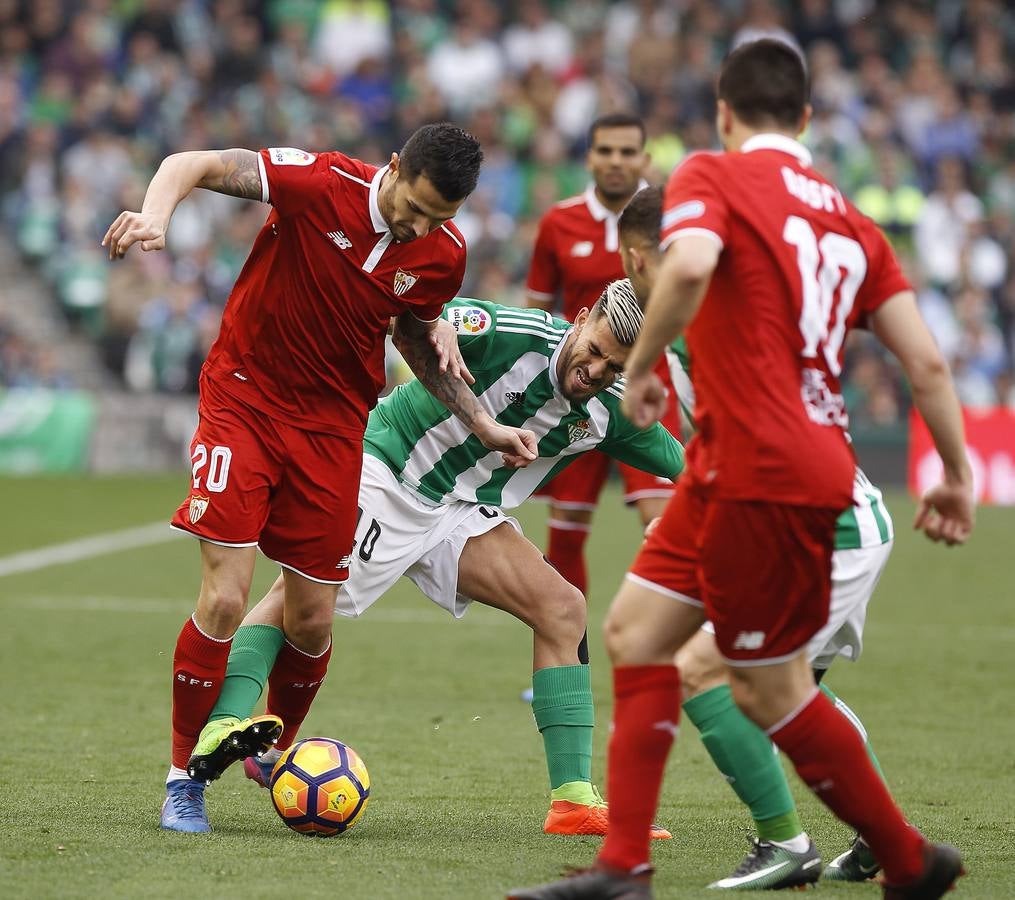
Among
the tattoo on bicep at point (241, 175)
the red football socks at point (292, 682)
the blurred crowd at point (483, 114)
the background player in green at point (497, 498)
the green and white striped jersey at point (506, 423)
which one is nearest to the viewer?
the tattoo on bicep at point (241, 175)

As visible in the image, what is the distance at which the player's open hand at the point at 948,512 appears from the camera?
3979 mm

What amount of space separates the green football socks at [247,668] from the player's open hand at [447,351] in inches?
41.0

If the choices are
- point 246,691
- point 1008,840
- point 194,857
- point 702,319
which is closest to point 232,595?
point 246,691

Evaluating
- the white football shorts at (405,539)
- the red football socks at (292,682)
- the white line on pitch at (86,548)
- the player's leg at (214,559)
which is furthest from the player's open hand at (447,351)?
the white line on pitch at (86,548)

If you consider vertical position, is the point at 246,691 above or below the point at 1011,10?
below

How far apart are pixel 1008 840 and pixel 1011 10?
69.2 ft

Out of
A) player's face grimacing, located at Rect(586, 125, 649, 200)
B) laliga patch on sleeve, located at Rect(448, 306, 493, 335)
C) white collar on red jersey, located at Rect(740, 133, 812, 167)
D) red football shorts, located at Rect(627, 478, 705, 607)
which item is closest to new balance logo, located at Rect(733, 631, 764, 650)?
red football shorts, located at Rect(627, 478, 705, 607)

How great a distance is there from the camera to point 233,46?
22078 mm

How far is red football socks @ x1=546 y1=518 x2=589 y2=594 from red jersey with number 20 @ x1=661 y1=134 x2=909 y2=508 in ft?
15.2

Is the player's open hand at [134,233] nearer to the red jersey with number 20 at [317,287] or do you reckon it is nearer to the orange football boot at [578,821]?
the red jersey with number 20 at [317,287]

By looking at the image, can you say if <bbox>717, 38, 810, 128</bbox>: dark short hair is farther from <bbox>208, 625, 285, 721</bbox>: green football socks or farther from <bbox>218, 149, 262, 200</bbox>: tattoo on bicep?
<bbox>208, 625, 285, 721</bbox>: green football socks

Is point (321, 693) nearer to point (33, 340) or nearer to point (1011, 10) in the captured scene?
point (33, 340)

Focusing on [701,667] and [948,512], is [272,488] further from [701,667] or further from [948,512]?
[948,512]

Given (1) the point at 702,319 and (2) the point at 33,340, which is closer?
(1) the point at 702,319
